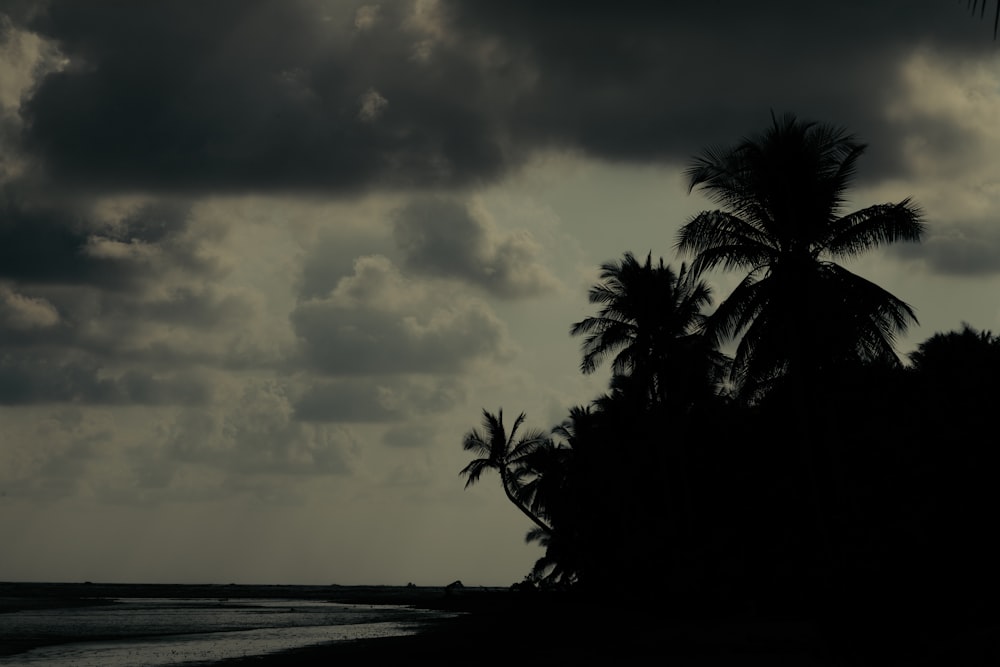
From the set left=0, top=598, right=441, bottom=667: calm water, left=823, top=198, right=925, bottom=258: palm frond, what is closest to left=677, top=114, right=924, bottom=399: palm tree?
left=823, top=198, right=925, bottom=258: palm frond

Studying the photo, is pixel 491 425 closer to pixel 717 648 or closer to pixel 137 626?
pixel 137 626

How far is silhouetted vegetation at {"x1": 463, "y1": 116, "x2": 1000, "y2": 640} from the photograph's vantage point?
22.2 m

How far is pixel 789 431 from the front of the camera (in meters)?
37.2

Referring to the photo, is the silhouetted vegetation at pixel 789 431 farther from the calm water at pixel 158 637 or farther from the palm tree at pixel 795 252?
the calm water at pixel 158 637

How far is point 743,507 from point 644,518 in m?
10.7

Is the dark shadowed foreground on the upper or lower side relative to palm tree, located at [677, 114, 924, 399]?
lower

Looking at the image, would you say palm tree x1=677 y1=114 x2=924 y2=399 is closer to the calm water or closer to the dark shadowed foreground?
the dark shadowed foreground

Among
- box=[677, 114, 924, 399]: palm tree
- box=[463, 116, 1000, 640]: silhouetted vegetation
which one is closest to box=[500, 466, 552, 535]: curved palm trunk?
box=[463, 116, 1000, 640]: silhouetted vegetation

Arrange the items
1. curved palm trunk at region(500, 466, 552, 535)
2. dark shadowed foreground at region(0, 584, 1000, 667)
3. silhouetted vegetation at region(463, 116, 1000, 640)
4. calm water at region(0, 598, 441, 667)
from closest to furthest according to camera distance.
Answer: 1. dark shadowed foreground at region(0, 584, 1000, 667)
2. silhouetted vegetation at region(463, 116, 1000, 640)
3. calm water at region(0, 598, 441, 667)
4. curved palm trunk at region(500, 466, 552, 535)

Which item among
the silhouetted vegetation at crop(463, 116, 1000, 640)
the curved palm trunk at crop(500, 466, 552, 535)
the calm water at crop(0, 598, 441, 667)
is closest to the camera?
the silhouetted vegetation at crop(463, 116, 1000, 640)

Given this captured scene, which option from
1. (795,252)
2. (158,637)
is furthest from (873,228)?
(158,637)

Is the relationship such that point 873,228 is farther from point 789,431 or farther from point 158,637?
point 158,637

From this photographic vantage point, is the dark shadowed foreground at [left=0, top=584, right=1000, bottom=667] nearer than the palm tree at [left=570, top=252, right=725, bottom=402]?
Yes

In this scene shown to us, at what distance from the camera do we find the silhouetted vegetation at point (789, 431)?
22219 mm
